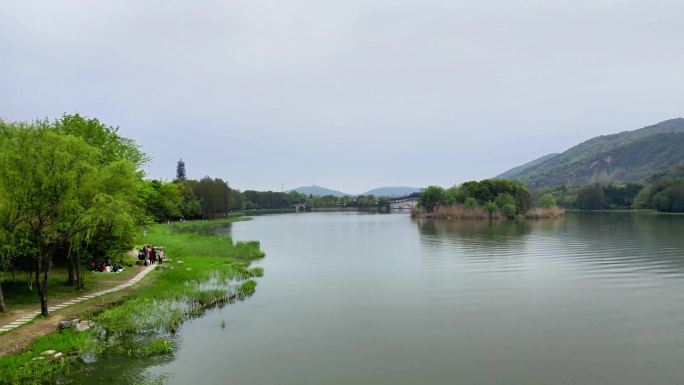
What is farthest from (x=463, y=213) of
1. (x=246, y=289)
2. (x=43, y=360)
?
(x=43, y=360)

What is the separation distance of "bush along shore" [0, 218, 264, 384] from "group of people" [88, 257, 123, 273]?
3.40 metres

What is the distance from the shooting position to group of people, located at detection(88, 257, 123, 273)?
37.2 m

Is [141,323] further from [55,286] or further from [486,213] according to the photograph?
[486,213]

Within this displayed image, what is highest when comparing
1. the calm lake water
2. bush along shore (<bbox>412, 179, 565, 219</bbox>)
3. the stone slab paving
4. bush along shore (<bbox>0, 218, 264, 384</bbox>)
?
bush along shore (<bbox>412, 179, 565, 219</bbox>)

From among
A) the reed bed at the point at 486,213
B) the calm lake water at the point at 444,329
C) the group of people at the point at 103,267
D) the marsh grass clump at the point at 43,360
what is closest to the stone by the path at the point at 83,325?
the marsh grass clump at the point at 43,360

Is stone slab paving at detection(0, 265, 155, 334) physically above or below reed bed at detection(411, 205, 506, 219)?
below

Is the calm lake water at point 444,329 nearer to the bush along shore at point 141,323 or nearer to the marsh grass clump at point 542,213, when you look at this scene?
the bush along shore at point 141,323

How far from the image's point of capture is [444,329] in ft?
79.6

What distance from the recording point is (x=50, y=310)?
24.3 metres

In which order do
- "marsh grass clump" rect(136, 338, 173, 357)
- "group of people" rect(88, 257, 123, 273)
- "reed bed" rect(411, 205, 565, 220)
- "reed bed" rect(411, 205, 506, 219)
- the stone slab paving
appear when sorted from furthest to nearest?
"reed bed" rect(411, 205, 565, 220) → "reed bed" rect(411, 205, 506, 219) → "group of people" rect(88, 257, 123, 273) → the stone slab paving → "marsh grass clump" rect(136, 338, 173, 357)

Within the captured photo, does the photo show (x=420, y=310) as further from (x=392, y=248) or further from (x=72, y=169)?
(x=392, y=248)

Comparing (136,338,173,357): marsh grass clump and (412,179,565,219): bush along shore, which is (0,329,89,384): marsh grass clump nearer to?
(136,338,173,357): marsh grass clump

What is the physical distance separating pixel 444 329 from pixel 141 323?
683 inches

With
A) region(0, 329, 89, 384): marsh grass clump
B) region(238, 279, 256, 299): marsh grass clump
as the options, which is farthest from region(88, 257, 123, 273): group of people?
region(0, 329, 89, 384): marsh grass clump
